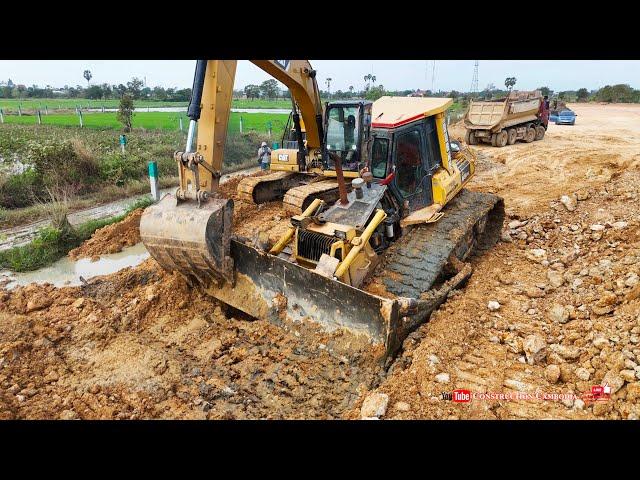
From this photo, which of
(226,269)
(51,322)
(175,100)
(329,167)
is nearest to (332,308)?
(226,269)

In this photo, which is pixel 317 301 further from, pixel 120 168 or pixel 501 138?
pixel 501 138

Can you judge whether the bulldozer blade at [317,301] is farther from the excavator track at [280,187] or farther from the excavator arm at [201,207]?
the excavator track at [280,187]

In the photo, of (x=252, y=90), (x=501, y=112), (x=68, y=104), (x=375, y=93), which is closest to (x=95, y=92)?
(x=68, y=104)

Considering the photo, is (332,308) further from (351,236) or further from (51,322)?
(51,322)

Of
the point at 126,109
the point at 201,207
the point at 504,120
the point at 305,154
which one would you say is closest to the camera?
the point at 201,207

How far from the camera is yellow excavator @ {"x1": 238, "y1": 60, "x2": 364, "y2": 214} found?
6.75 meters

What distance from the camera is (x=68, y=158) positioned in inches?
454

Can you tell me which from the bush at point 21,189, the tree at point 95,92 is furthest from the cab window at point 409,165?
the tree at point 95,92

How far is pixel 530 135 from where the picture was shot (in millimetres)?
18344

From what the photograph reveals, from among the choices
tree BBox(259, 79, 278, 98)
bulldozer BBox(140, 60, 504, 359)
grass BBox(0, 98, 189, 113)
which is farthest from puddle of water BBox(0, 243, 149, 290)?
tree BBox(259, 79, 278, 98)

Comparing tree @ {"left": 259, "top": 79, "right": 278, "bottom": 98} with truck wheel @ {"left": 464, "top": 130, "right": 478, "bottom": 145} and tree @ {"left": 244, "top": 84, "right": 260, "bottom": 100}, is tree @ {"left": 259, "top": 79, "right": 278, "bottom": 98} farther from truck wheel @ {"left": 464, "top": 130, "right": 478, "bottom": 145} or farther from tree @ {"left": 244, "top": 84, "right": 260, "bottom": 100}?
truck wheel @ {"left": 464, "top": 130, "right": 478, "bottom": 145}

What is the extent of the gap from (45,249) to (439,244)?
6438 millimetres

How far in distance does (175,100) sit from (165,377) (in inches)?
2095

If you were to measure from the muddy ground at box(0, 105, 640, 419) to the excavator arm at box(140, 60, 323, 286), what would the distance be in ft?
2.18
